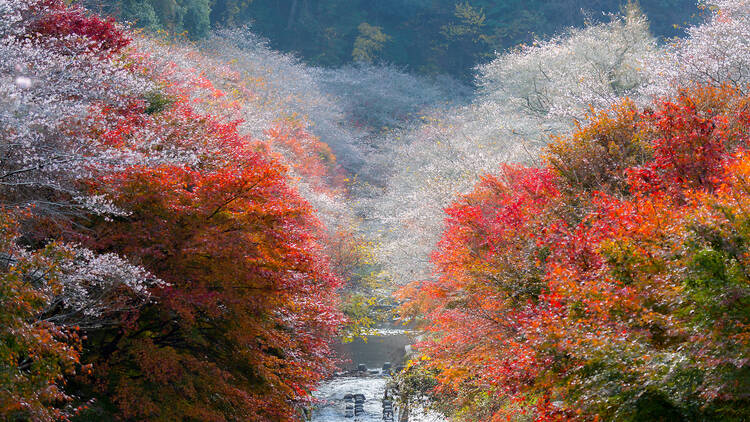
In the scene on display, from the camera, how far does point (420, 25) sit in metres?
46.8

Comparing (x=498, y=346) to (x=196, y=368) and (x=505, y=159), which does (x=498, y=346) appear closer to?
(x=196, y=368)

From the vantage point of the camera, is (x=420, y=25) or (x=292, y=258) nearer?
(x=292, y=258)

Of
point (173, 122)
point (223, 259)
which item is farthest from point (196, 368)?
point (173, 122)

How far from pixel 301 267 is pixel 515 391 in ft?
11.9

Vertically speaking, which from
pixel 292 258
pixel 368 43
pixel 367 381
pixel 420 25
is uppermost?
pixel 420 25

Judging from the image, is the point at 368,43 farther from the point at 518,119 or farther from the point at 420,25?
the point at 518,119

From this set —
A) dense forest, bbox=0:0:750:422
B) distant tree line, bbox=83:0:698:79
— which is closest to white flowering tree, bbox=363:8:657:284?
dense forest, bbox=0:0:750:422

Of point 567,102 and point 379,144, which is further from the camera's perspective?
point 379,144

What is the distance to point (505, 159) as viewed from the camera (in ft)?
64.8

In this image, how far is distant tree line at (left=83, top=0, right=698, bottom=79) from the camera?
1658 inches

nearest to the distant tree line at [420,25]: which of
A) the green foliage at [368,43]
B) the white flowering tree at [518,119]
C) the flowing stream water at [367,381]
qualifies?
the green foliage at [368,43]

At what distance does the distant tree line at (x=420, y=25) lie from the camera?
4212 centimetres

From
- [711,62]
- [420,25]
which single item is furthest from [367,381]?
[420,25]

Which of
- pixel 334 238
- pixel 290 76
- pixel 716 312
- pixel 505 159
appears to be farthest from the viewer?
pixel 290 76
